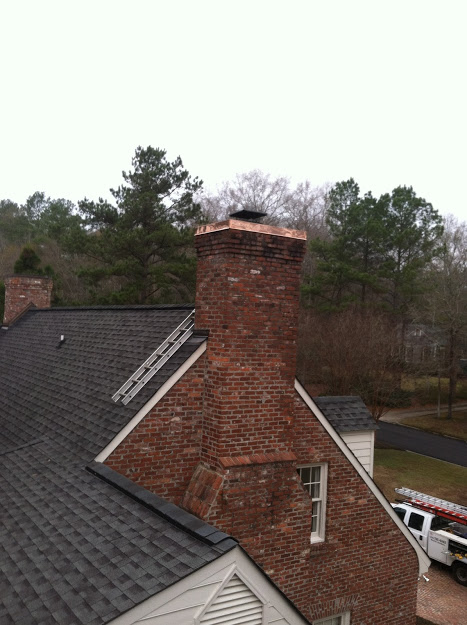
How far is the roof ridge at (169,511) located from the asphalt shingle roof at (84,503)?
0.01 metres

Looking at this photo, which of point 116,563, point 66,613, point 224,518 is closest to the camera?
point 66,613

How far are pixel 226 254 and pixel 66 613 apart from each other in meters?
4.18

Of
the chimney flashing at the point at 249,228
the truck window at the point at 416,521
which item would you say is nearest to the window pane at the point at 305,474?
the chimney flashing at the point at 249,228

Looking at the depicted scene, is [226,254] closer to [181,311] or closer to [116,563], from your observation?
[181,311]

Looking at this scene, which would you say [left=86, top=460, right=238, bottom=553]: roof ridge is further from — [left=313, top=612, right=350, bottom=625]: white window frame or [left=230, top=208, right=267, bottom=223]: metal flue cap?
[left=313, top=612, right=350, bottom=625]: white window frame

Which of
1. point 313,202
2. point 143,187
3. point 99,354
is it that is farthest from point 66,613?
point 313,202

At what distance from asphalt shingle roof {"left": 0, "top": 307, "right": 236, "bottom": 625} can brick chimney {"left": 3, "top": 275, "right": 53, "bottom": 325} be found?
7524mm

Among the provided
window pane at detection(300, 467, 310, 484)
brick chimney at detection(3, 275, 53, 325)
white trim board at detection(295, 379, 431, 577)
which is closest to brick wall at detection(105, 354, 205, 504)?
white trim board at detection(295, 379, 431, 577)

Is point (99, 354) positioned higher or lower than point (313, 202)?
lower

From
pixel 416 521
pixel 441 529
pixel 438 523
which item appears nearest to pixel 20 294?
pixel 416 521

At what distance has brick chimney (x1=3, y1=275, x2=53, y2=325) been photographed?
17938 mm

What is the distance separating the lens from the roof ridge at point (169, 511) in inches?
169

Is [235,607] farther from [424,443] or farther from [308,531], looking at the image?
[424,443]

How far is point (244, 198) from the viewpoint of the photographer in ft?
142
